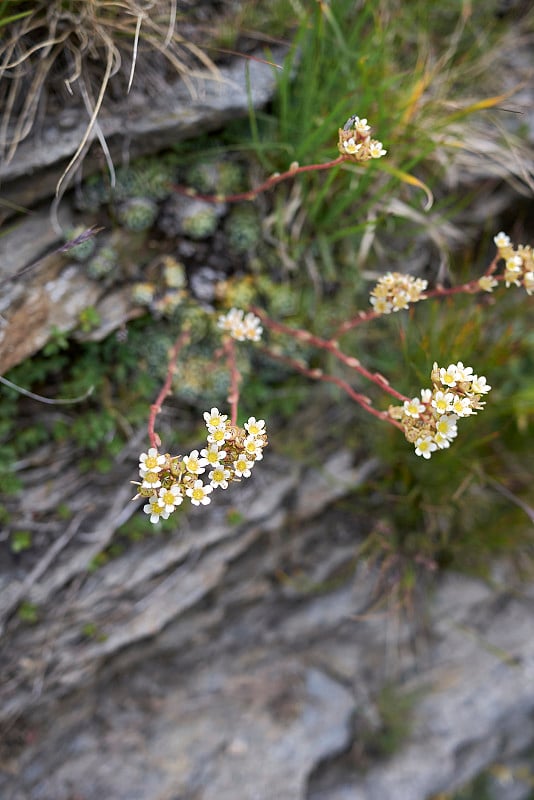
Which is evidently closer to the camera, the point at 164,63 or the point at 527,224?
the point at 164,63

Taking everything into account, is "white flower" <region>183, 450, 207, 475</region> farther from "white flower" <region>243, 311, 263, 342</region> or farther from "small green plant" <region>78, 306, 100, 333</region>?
"small green plant" <region>78, 306, 100, 333</region>

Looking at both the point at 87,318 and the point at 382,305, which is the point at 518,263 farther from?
the point at 87,318

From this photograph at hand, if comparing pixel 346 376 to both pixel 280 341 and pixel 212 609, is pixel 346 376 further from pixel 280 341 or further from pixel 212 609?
pixel 212 609

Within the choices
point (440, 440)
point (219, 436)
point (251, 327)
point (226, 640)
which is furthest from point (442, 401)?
point (226, 640)

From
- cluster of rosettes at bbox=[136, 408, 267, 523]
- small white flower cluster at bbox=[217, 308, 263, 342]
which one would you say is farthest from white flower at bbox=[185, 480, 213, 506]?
small white flower cluster at bbox=[217, 308, 263, 342]

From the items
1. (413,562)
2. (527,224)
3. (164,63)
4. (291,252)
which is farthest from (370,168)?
(413,562)

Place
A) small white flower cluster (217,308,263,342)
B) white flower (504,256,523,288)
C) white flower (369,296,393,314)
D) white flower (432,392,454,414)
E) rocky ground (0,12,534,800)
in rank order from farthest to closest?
rocky ground (0,12,534,800)
small white flower cluster (217,308,263,342)
white flower (369,296,393,314)
white flower (504,256,523,288)
white flower (432,392,454,414)

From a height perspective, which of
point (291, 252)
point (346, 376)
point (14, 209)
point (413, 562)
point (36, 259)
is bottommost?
point (413, 562)

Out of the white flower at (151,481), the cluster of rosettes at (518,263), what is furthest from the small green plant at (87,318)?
the cluster of rosettes at (518,263)
